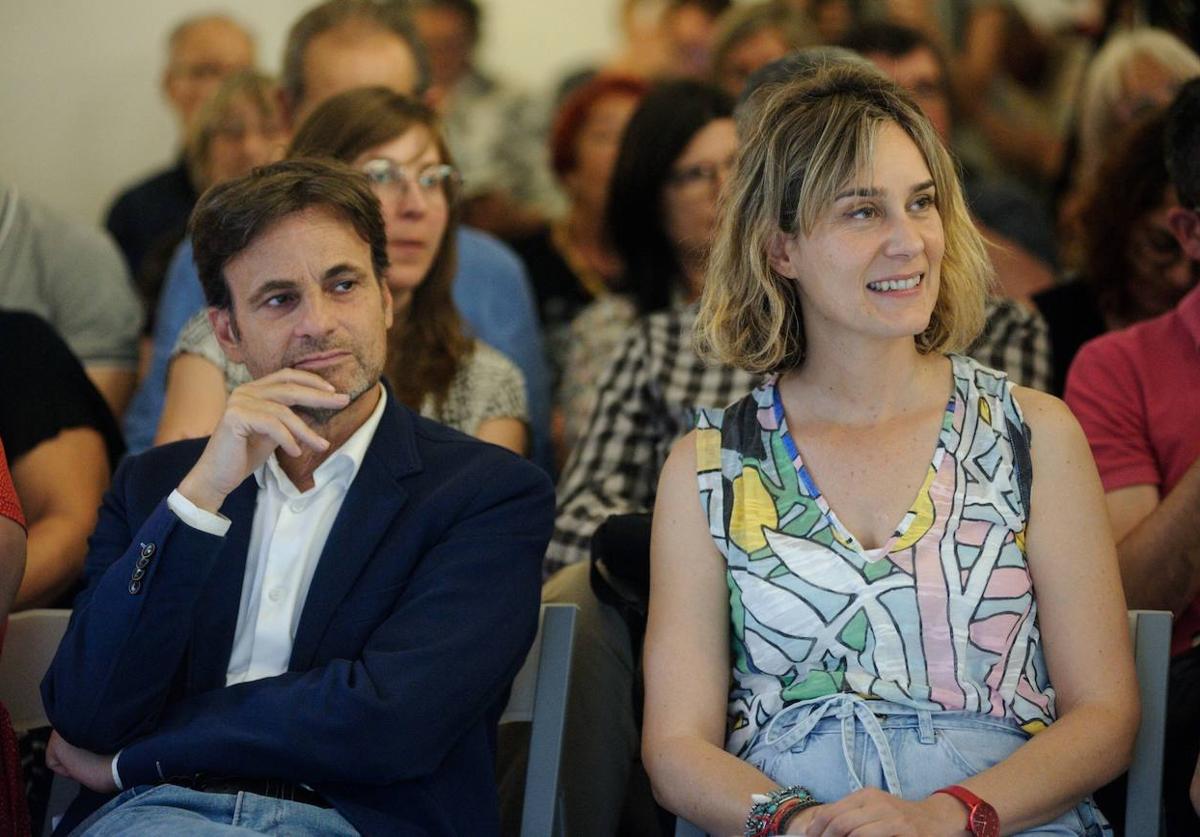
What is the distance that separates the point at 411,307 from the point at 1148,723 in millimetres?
1680

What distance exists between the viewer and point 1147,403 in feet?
9.12

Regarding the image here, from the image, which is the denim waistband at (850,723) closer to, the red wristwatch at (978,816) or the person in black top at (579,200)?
the red wristwatch at (978,816)

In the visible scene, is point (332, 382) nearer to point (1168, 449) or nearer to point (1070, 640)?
point (1070, 640)

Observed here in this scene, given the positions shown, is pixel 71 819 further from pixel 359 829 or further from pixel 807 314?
pixel 807 314

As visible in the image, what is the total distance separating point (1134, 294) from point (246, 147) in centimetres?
243

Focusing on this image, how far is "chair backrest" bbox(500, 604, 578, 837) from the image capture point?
2.36 meters

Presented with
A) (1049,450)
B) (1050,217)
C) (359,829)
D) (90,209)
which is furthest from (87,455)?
(1050,217)

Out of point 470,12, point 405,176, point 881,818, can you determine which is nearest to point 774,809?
point 881,818

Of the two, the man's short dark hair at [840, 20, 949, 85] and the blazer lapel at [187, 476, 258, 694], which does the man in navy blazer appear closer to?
the blazer lapel at [187, 476, 258, 694]

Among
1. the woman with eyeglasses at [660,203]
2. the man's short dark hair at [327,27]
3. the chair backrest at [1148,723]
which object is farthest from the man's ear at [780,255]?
the man's short dark hair at [327,27]

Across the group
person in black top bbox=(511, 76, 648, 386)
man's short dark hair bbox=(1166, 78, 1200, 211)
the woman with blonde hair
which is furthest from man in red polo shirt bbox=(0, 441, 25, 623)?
person in black top bbox=(511, 76, 648, 386)

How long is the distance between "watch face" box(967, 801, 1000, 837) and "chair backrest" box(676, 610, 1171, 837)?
31 centimetres

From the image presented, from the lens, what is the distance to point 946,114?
4.25m

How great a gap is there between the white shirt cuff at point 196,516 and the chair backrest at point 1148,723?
1275 mm
